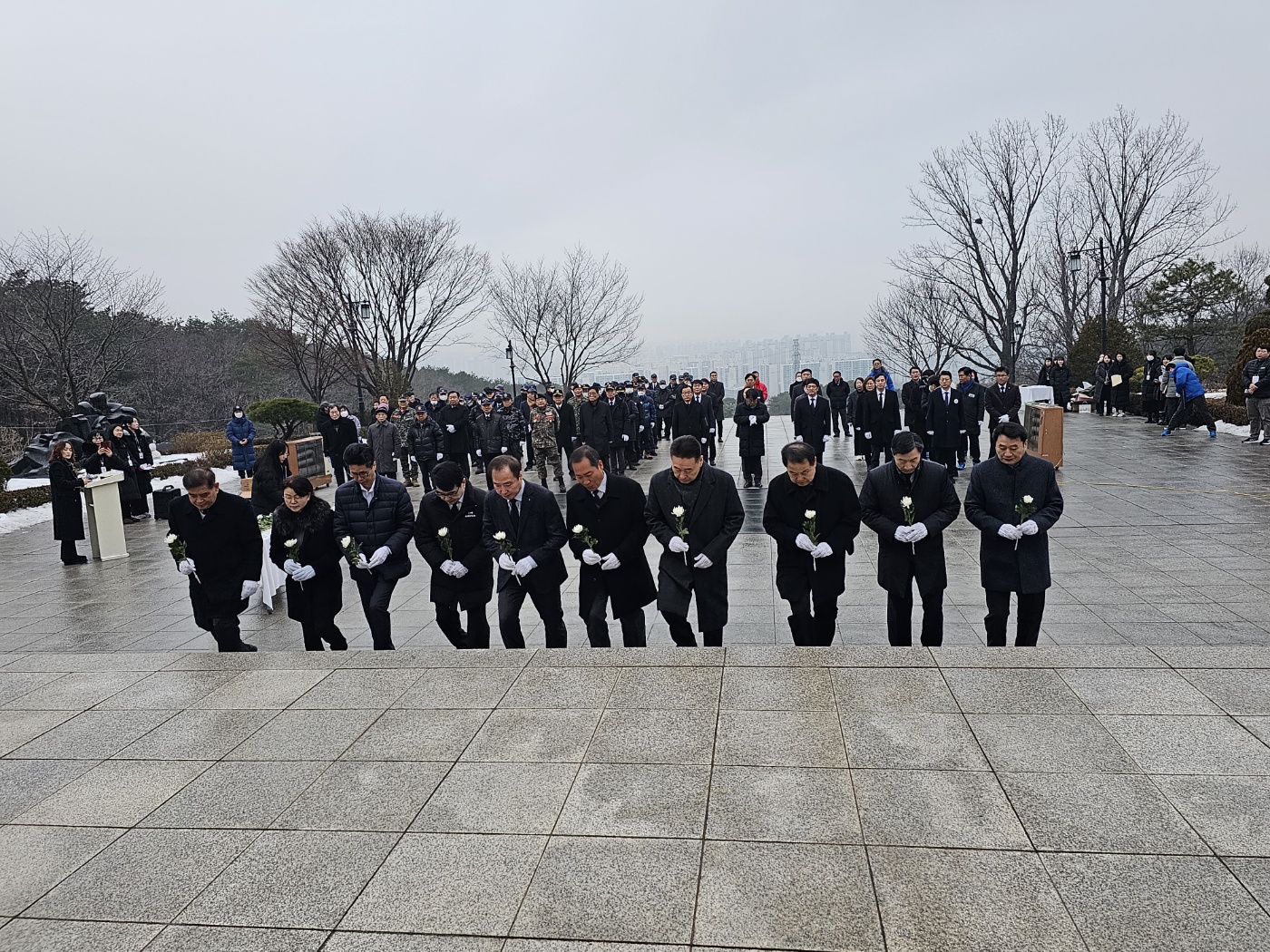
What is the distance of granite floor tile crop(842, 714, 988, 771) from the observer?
13.2ft

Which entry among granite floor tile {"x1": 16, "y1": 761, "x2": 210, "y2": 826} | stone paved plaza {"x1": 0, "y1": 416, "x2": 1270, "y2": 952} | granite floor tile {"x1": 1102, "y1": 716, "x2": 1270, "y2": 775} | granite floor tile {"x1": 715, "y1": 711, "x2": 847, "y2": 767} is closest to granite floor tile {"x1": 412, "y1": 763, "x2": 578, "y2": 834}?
stone paved plaza {"x1": 0, "y1": 416, "x2": 1270, "y2": 952}

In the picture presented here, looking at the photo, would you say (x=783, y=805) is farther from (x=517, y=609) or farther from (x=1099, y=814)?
(x=517, y=609)

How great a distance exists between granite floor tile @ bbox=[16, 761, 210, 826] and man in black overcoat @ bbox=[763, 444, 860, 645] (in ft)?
12.2

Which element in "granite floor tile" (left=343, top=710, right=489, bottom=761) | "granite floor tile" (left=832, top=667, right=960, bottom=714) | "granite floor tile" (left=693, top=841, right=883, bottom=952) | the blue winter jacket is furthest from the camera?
the blue winter jacket

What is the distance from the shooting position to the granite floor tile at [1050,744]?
3.95 m

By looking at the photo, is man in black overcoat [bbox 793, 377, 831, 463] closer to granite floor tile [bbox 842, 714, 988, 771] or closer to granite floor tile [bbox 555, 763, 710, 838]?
granite floor tile [bbox 842, 714, 988, 771]

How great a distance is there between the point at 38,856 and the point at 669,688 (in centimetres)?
313

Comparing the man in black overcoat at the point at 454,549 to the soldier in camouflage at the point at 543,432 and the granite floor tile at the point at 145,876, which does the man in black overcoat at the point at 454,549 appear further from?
the soldier in camouflage at the point at 543,432

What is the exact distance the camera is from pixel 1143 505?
11.7m

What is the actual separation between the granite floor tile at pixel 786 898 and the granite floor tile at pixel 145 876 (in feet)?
6.57

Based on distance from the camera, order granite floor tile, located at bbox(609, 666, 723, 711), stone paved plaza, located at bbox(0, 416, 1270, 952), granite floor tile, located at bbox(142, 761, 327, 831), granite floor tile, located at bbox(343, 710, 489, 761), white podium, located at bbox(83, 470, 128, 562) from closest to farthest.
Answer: stone paved plaza, located at bbox(0, 416, 1270, 952) < granite floor tile, located at bbox(142, 761, 327, 831) < granite floor tile, located at bbox(343, 710, 489, 761) < granite floor tile, located at bbox(609, 666, 723, 711) < white podium, located at bbox(83, 470, 128, 562)

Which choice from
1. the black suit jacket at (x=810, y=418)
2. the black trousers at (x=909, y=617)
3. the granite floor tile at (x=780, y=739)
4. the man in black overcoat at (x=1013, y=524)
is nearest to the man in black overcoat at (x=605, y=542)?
the granite floor tile at (x=780, y=739)

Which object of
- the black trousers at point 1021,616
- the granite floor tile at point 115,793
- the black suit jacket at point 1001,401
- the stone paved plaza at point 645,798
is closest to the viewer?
the stone paved plaza at point 645,798

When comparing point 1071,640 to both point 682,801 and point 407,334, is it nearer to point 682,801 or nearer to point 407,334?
point 682,801
